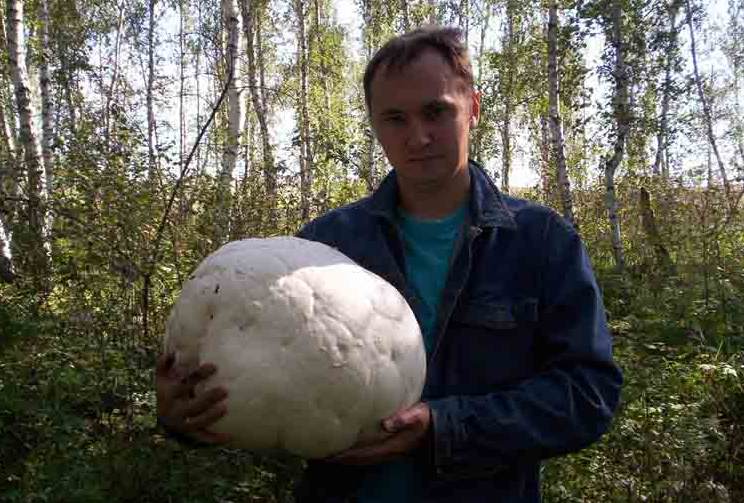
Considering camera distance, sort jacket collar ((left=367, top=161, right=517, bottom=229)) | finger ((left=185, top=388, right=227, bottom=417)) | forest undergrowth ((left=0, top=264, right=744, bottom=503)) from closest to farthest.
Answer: finger ((left=185, top=388, right=227, bottom=417)), jacket collar ((left=367, top=161, right=517, bottom=229)), forest undergrowth ((left=0, top=264, right=744, bottom=503))

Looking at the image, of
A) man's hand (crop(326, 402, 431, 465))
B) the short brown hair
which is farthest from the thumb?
the short brown hair

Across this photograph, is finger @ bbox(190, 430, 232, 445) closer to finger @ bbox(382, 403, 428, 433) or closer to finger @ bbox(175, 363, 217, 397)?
finger @ bbox(175, 363, 217, 397)

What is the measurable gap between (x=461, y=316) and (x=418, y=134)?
0.48 metres

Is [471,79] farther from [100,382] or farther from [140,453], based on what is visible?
[100,382]

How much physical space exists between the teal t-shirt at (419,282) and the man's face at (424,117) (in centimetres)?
12

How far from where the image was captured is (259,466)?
3.34 metres

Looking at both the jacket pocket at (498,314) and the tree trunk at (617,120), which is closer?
the jacket pocket at (498,314)

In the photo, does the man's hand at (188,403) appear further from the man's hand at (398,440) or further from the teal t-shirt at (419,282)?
the teal t-shirt at (419,282)

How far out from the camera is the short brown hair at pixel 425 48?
169 centimetres

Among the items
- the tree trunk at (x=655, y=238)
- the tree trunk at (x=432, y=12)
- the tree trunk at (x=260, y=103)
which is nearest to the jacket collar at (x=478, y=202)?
the tree trunk at (x=260, y=103)

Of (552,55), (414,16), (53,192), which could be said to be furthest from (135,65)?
(53,192)

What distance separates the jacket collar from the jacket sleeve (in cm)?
22

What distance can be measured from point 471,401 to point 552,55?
35.0ft

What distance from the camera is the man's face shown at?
5.51ft
